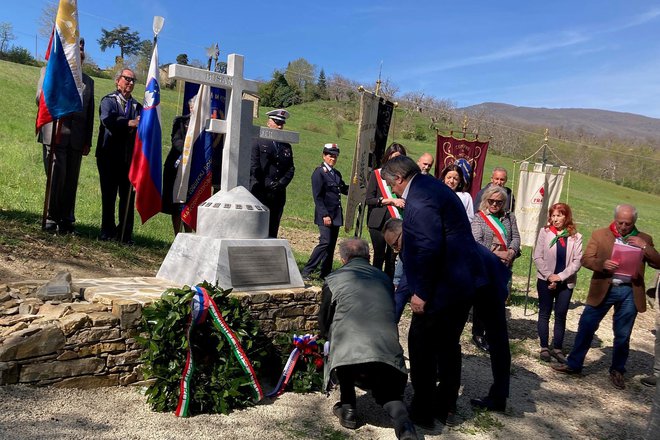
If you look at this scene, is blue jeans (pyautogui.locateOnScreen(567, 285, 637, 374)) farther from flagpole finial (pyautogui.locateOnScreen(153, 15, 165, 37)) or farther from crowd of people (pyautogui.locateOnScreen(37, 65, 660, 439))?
flagpole finial (pyautogui.locateOnScreen(153, 15, 165, 37))

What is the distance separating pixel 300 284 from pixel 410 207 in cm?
153

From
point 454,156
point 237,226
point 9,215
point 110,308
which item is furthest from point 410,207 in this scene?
point 454,156

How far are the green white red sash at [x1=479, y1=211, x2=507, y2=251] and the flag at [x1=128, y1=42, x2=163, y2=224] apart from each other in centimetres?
373

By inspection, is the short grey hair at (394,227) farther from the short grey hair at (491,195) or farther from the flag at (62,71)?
the flag at (62,71)

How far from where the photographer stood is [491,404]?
458 cm

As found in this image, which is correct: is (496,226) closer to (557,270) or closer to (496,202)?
(496,202)

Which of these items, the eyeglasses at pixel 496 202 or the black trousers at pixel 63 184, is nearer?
the eyeglasses at pixel 496 202

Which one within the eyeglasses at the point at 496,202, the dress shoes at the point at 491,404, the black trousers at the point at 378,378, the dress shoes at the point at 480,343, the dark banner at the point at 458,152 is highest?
the dark banner at the point at 458,152

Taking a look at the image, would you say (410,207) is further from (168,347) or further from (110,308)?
(110,308)

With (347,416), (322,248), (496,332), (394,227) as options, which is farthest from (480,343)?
(347,416)

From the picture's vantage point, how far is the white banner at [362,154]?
7.82 meters

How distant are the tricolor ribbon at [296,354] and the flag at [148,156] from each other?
274 centimetres

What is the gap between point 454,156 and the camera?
10055mm

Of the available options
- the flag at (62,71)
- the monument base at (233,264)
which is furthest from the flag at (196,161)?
the flag at (62,71)
